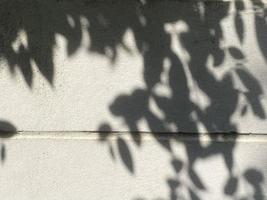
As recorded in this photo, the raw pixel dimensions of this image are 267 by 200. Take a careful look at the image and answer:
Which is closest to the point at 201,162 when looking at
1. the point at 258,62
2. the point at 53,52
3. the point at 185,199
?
the point at 185,199

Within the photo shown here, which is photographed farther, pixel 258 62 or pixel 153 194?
pixel 153 194

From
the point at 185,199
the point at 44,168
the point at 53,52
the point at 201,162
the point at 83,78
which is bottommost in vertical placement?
the point at 185,199

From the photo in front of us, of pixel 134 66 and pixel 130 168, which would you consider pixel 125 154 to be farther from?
pixel 134 66

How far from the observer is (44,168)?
3.38m

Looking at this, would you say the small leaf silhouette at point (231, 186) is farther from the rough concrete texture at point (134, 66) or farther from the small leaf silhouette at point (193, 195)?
the rough concrete texture at point (134, 66)

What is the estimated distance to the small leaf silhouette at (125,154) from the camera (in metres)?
3.29

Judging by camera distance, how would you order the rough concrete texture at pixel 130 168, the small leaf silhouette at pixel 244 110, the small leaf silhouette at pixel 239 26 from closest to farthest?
the small leaf silhouette at pixel 239 26
the small leaf silhouette at pixel 244 110
the rough concrete texture at pixel 130 168

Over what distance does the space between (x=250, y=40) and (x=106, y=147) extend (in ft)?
→ 4.20

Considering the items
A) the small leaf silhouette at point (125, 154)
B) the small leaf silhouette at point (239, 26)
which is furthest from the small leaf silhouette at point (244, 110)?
the small leaf silhouette at point (125, 154)

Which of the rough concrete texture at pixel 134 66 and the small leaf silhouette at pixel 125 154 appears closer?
the rough concrete texture at pixel 134 66

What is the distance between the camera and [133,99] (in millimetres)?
3205

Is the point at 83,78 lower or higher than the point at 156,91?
higher

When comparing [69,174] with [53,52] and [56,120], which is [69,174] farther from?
[53,52]

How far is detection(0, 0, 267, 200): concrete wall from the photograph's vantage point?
3.05 metres
